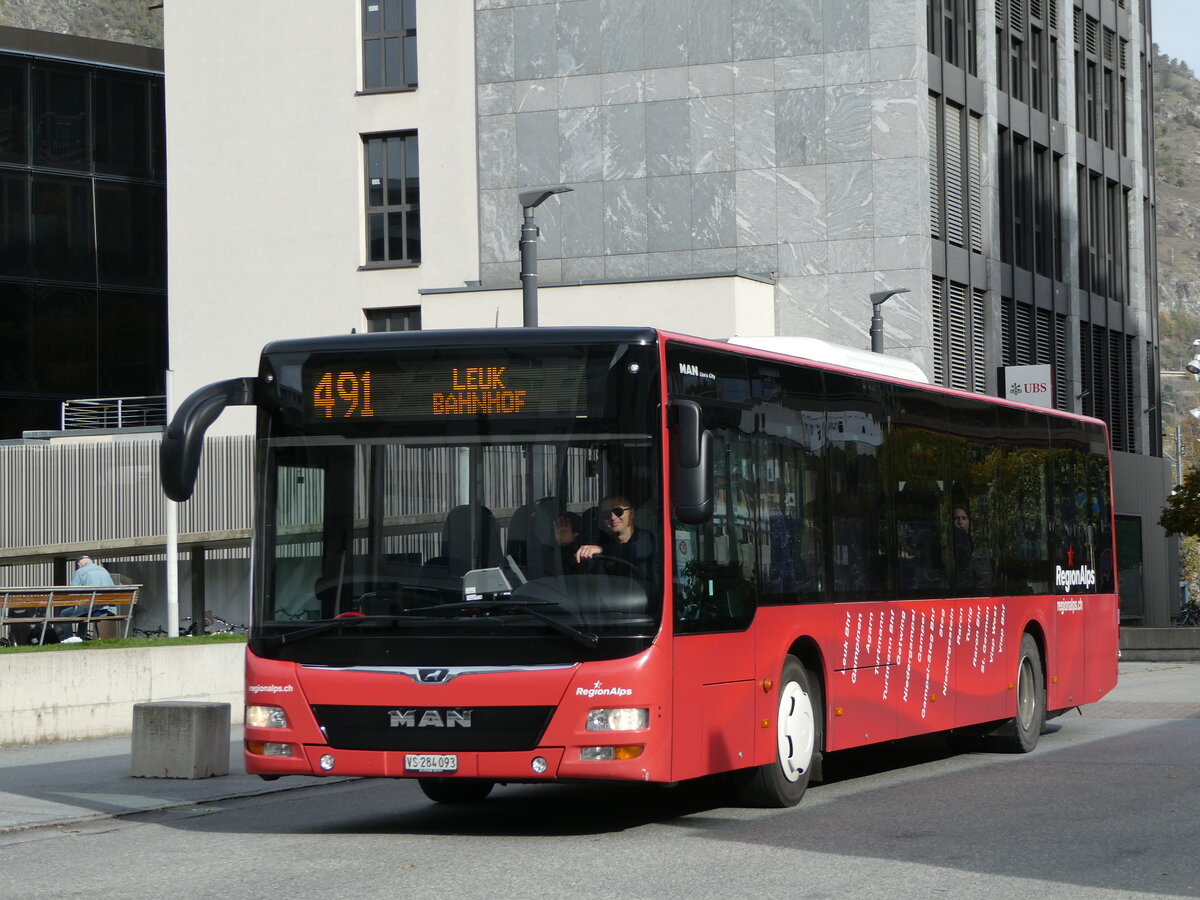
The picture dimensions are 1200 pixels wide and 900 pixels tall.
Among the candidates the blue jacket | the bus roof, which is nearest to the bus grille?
the bus roof

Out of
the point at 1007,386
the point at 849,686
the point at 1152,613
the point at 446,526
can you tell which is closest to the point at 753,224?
the point at 1007,386

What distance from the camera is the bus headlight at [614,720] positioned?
10844mm

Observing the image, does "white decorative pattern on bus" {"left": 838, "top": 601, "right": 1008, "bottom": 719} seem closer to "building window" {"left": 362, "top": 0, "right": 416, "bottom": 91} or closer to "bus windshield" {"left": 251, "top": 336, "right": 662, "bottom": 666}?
"bus windshield" {"left": 251, "top": 336, "right": 662, "bottom": 666}

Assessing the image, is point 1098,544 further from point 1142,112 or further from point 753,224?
point 1142,112

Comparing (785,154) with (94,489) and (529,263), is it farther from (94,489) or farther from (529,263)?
(529,263)

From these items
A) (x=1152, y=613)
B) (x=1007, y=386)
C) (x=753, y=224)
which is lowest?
(x=1152, y=613)

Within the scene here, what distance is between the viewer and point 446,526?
→ 1105 centimetres

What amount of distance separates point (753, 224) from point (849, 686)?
93.9 ft

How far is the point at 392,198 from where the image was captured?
44.9 metres

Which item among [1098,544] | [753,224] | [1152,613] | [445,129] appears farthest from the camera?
[1152,613]

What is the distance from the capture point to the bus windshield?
36.0ft

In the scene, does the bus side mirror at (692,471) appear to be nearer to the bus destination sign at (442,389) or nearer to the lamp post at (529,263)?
the bus destination sign at (442,389)

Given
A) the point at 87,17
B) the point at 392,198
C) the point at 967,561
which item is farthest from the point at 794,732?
the point at 87,17

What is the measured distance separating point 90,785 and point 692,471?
6.42 meters
